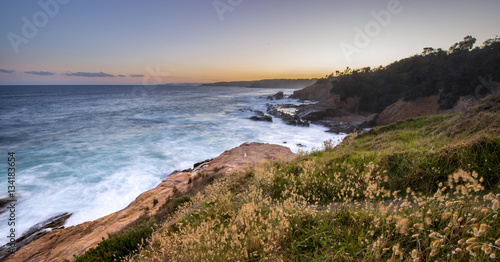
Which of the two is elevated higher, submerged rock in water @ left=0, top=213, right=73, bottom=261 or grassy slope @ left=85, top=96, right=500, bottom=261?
grassy slope @ left=85, top=96, right=500, bottom=261

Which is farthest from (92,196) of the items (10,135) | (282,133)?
(10,135)

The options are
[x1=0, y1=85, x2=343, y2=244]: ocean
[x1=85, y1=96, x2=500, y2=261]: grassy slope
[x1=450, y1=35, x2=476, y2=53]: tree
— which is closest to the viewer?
[x1=85, y1=96, x2=500, y2=261]: grassy slope

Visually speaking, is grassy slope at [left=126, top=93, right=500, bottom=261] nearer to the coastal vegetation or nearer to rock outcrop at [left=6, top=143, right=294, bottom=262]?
the coastal vegetation

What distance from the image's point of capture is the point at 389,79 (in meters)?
43.8

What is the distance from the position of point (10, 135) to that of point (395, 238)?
134 feet

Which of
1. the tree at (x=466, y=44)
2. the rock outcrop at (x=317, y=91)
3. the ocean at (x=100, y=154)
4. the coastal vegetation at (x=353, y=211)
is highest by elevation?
the tree at (x=466, y=44)

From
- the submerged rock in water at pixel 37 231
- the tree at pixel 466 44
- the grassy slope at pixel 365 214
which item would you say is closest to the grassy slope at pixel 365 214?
the grassy slope at pixel 365 214

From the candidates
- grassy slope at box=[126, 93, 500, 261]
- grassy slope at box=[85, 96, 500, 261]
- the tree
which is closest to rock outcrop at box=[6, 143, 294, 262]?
grassy slope at box=[85, 96, 500, 261]

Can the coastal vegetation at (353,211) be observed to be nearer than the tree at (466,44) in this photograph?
Yes

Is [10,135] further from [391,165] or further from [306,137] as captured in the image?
[391,165]

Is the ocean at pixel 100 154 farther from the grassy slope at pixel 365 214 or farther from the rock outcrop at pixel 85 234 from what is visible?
the grassy slope at pixel 365 214

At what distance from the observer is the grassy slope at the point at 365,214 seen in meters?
2.17

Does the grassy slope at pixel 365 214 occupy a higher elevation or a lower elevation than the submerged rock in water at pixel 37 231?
higher

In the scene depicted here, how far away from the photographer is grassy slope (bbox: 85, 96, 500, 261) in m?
2.17
